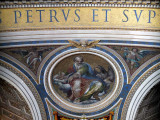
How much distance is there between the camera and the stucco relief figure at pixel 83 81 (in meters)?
12.3

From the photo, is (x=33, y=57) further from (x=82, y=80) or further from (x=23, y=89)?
(x=82, y=80)

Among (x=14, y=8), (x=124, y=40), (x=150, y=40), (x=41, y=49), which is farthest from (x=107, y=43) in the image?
(x=14, y=8)

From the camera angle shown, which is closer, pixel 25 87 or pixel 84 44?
pixel 84 44

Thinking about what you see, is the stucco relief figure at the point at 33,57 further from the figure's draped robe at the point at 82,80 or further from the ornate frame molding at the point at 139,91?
the ornate frame molding at the point at 139,91

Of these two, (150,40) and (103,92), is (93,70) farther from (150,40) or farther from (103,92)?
(150,40)

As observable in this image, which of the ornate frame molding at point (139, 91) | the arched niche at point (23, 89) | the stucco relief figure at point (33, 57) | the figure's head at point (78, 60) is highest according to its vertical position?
the stucco relief figure at point (33, 57)

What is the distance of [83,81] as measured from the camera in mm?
12516

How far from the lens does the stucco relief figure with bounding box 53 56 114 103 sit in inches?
483

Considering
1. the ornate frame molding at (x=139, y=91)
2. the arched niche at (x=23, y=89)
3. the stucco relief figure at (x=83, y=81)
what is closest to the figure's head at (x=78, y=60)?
the stucco relief figure at (x=83, y=81)

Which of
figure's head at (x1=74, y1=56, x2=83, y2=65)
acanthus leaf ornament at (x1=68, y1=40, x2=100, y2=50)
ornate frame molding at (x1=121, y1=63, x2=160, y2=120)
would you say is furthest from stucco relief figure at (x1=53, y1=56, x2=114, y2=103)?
ornate frame molding at (x1=121, y1=63, x2=160, y2=120)

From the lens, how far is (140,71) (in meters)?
12.0

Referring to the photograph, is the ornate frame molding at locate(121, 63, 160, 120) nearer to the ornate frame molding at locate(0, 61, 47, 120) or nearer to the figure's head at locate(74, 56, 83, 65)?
the figure's head at locate(74, 56, 83, 65)

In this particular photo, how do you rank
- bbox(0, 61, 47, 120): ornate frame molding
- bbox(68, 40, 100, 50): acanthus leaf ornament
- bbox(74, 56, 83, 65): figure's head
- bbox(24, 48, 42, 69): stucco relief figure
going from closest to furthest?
1. bbox(68, 40, 100, 50): acanthus leaf ornament
2. bbox(24, 48, 42, 69): stucco relief figure
3. bbox(0, 61, 47, 120): ornate frame molding
4. bbox(74, 56, 83, 65): figure's head

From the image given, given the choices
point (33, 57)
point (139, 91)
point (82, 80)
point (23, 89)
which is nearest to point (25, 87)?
point (23, 89)
